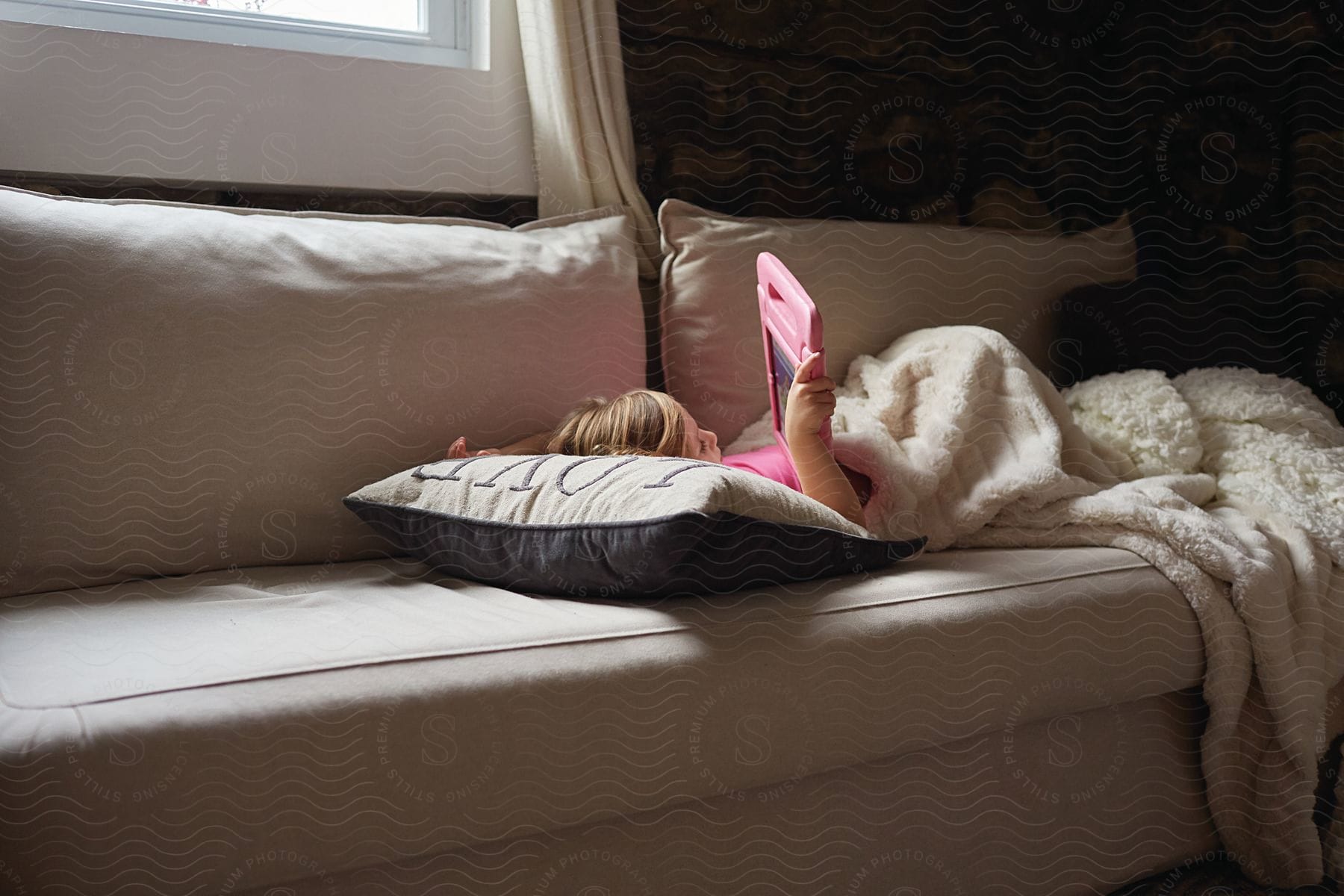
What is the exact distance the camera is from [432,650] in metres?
0.82

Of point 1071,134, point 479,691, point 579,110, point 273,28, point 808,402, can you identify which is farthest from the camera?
point 1071,134

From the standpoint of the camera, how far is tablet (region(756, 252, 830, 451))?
1019 mm

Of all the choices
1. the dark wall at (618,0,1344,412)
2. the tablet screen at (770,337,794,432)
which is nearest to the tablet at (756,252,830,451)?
the tablet screen at (770,337,794,432)

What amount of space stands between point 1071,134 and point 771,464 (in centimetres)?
115

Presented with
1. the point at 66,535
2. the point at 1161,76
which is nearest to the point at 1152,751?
the point at 66,535

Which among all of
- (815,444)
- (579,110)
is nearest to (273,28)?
(579,110)

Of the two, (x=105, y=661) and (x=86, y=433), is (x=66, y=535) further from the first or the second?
(x=105, y=661)

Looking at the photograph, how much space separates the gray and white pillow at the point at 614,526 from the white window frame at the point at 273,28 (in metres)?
0.72

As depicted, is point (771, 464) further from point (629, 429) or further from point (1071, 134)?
point (1071, 134)

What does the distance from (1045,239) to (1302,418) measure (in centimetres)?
45

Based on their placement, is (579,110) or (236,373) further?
(579,110)

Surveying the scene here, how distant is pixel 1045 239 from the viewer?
161 centimetres

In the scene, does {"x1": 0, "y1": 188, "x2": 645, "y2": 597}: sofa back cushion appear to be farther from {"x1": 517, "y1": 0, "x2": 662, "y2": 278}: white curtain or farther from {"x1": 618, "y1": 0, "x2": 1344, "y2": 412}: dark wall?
{"x1": 618, "y1": 0, "x2": 1344, "y2": 412}: dark wall

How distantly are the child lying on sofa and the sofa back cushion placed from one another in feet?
0.24
